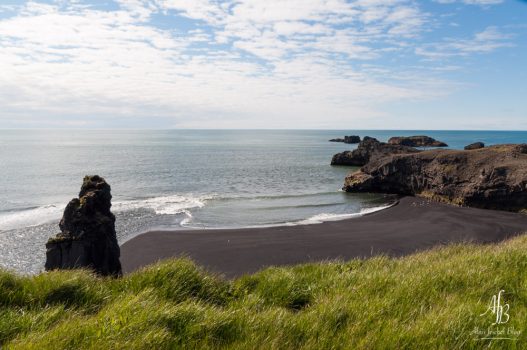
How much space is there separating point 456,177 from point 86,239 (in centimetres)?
3377

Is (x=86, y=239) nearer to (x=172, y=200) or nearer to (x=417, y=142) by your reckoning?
(x=172, y=200)

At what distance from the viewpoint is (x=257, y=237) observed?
947 inches

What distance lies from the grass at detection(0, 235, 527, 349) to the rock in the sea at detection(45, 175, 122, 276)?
5.28m

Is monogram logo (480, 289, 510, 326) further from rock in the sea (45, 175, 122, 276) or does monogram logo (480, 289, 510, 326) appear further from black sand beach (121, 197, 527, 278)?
black sand beach (121, 197, 527, 278)

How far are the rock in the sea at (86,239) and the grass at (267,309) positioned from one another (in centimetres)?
528

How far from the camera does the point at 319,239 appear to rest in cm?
2356

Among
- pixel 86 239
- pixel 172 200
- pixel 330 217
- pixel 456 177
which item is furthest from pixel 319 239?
pixel 456 177

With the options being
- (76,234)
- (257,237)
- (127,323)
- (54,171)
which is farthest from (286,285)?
(54,171)

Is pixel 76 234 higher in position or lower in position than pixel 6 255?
higher

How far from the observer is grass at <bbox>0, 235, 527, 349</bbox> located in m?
5.23

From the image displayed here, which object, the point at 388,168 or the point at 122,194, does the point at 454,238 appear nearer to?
the point at 388,168

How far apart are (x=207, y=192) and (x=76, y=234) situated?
99.7ft

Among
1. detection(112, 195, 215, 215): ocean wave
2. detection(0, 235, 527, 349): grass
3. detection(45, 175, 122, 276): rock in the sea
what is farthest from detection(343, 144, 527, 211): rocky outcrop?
detection(45, 175, 122, 276): rock in the sea

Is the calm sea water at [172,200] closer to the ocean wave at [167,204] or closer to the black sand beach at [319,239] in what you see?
the ocean wave at [167,204]
